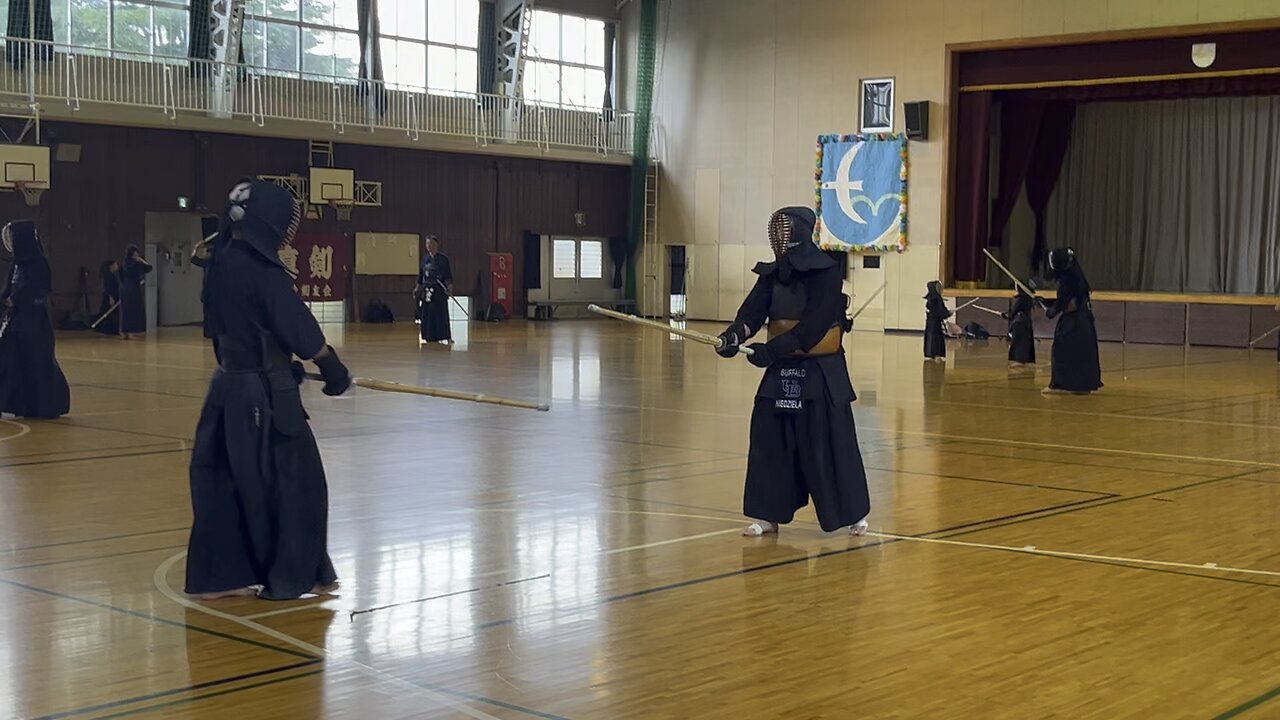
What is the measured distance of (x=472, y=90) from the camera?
35.5m

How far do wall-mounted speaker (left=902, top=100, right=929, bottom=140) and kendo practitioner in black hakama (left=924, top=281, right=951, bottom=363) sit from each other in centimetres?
913

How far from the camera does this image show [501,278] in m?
37.0

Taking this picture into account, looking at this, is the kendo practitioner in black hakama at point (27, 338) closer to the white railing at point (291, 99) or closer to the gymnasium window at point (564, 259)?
the white railing at point (291, 99)

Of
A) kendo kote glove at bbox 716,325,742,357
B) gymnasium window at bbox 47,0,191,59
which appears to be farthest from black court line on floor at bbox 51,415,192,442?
gymnasium window at bbox 47,0,191,59

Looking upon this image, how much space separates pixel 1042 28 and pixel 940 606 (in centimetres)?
2672

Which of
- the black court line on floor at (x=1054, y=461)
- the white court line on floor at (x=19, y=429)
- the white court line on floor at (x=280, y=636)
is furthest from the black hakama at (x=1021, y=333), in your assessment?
the white court line on floor at (x=280, y=636)

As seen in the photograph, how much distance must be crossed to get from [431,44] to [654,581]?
28923 mm

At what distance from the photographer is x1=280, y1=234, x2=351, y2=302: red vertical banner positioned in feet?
106

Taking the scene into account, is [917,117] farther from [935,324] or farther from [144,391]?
[144,391]

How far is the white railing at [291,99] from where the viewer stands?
28.0 m

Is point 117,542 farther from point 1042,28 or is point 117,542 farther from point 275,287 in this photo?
point 1042,28

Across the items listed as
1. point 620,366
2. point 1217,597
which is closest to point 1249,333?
point 620,366

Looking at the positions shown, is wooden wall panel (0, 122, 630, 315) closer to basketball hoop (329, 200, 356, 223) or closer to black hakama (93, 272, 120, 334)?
basketball hoop (329, 200, 356, 223)

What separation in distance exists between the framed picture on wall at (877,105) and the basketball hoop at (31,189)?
702 inches
